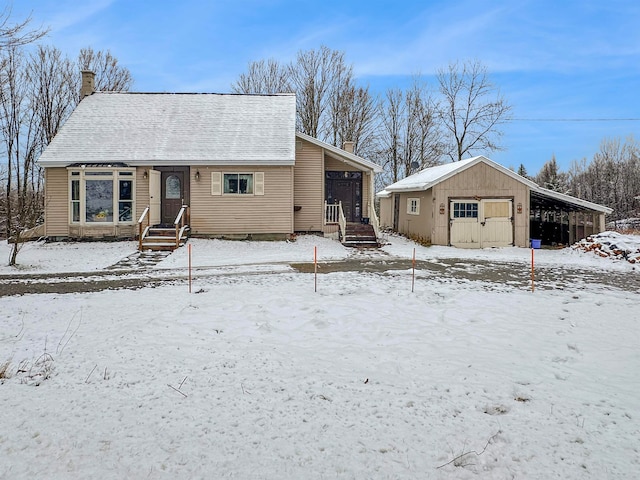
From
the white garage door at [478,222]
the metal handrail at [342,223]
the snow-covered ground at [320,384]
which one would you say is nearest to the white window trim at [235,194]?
the metal handrail at [342,223]

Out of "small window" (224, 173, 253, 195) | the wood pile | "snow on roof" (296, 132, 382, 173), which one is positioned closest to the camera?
the wood pile

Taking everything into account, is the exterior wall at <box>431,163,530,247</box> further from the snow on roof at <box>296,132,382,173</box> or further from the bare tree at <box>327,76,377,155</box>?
the bare tree at <box>327,76,377,155</box>

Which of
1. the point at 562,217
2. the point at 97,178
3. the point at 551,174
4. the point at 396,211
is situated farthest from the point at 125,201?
the point at 551,174

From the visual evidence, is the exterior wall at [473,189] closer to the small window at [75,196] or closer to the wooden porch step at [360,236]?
the wooden porch step at [360,236]

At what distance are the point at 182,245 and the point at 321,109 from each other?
71.0 ft

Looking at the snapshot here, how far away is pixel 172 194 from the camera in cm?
1766

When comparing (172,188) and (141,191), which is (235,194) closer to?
(172,188)

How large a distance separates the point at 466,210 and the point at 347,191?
17.7 ft

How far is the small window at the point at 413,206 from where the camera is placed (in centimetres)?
1968

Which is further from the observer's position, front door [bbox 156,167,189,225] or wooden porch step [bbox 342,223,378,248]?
front door [bbox 156,167,189,225]

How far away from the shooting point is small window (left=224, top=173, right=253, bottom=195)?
17.3 meters

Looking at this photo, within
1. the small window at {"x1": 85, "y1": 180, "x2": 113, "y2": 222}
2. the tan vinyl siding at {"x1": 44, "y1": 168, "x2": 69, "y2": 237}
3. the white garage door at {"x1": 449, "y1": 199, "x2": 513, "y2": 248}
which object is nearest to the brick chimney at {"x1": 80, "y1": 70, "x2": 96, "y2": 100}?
the tan vinyl siding at {"x1": 44, "y1": 168, "x2": 69, "y2": 237}

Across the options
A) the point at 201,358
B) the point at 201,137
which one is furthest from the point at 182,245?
the point at 201,358

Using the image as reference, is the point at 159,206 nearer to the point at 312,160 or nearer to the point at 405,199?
the point at 312,160
